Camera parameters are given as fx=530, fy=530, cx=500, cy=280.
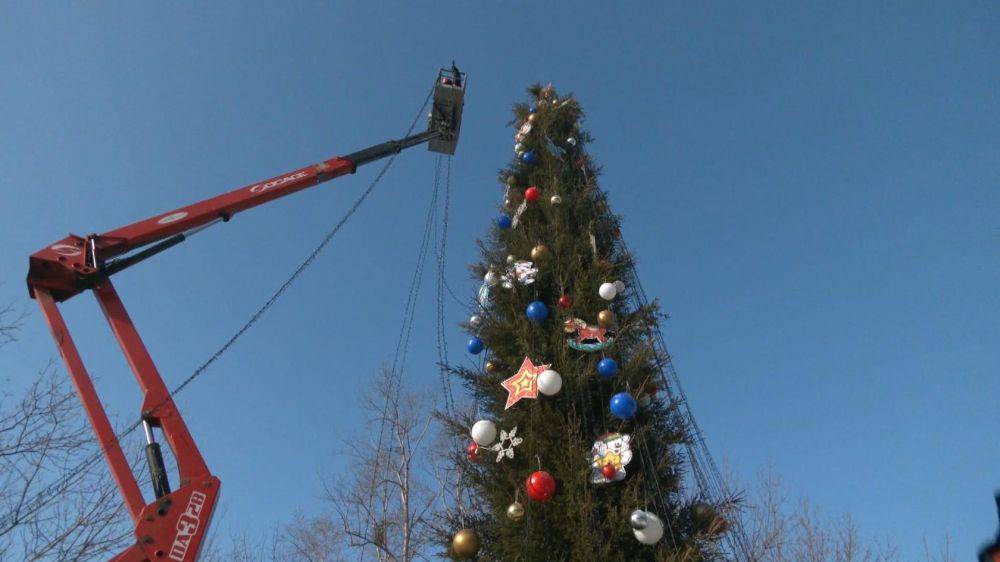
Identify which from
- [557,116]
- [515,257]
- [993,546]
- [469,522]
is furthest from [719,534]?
[557,116]

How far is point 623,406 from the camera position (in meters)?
4.83

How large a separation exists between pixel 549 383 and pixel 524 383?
1.09 feet

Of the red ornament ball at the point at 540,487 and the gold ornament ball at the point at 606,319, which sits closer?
the red ornament ball at the point at 540,487

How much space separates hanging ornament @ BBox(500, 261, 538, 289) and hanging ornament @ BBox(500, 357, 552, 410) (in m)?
1.14

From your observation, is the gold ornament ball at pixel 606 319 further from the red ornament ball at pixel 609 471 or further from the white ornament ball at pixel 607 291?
the red ornament ball at pixel 609 471

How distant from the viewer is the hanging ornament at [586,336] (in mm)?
5512

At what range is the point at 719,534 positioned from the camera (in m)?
4.55

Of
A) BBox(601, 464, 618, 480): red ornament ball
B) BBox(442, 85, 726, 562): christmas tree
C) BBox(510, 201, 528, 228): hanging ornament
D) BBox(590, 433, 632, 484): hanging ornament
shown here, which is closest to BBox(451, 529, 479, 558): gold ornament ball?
BBox(442, 85, 726, 562): christmas tree

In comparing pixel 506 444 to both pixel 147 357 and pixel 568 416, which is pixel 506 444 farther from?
pixel 147 357

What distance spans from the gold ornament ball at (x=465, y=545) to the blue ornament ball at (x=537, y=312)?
2275mm

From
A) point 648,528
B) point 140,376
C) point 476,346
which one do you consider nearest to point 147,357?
point 140,376

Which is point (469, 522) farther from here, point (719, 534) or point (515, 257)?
point (515, 257)

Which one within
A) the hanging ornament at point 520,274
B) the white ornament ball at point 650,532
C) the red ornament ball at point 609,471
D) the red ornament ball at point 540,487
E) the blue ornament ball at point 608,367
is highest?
the hanging ornament at point 520,274

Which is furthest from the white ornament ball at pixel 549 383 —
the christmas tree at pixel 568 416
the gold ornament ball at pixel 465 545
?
the gold ornament ball at pixel 465 545
